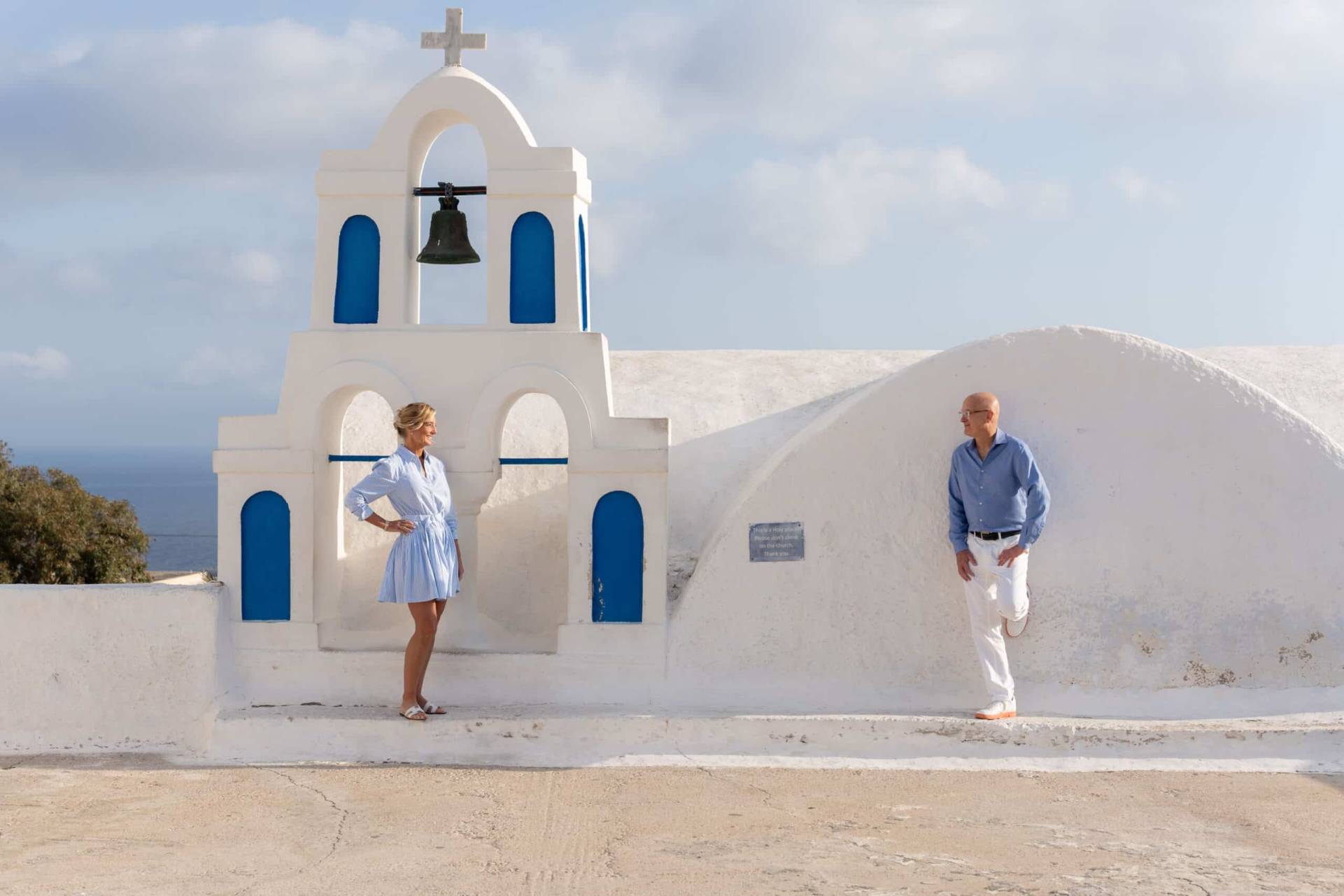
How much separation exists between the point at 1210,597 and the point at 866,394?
2.13 meters

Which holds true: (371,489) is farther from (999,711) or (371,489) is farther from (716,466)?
(999,711)

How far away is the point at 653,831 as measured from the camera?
18.4 feet

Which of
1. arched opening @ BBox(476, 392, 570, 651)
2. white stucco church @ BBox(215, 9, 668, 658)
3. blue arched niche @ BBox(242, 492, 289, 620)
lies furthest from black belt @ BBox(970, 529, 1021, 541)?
blue arched niche @ BBox(242, 492, 289, 620)

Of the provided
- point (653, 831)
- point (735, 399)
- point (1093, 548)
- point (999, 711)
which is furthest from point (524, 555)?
point (1093, 548)

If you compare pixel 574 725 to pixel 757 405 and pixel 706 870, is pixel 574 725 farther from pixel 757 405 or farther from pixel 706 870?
pixel 757 405

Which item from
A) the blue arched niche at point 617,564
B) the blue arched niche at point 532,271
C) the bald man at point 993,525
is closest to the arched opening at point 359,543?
the blue arched niche at point 532,271

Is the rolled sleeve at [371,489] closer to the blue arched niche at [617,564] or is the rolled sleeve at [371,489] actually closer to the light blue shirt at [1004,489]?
the blue arched niche at [617,564]

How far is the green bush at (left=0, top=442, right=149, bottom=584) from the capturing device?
20.8 meters

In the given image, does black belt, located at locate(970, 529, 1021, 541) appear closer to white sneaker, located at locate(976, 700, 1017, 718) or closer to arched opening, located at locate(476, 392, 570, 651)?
white sneaker, located at locate(976, 700, 1017, 718)

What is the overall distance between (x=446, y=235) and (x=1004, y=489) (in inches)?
135

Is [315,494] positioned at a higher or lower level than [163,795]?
higher

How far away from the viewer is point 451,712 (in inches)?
270

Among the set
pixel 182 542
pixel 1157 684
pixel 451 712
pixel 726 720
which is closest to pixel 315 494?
pixel 451 712

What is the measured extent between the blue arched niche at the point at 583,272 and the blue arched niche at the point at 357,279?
114 cm
